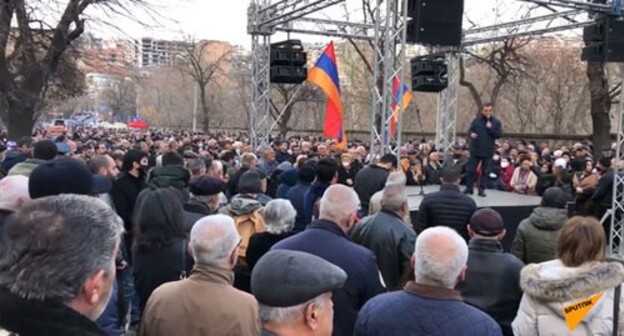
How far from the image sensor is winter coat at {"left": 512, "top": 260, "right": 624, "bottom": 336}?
3.65m

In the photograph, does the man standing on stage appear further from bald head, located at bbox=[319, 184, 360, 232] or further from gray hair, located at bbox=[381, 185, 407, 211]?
bald head, located at bbox=[319, 184, 360, 232]

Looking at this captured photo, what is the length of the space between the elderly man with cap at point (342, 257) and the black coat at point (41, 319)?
2.20 metres

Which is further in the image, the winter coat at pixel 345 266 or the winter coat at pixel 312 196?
the winter coat at pixel 312 196

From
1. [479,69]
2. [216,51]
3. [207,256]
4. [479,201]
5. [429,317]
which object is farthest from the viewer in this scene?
[216,51]

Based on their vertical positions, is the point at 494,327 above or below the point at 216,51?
below

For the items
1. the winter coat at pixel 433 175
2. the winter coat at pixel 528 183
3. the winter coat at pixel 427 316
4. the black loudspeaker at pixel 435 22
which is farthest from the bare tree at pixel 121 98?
the winter coat at pixel 427 316

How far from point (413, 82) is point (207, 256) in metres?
16.7

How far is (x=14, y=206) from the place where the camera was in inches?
153

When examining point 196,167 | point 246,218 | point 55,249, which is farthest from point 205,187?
point 55,249

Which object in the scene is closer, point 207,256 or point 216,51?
point 207,256

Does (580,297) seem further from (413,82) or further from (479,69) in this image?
(479,69)

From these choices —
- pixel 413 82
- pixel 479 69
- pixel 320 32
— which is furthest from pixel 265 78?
pixel 479 69

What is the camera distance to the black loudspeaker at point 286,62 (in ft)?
56.8

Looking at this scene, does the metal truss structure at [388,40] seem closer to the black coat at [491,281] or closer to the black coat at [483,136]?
the black coat at [483,136]
